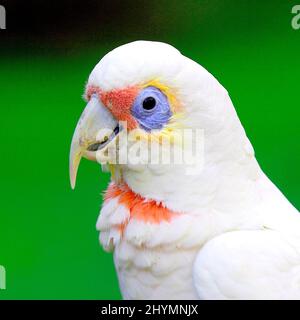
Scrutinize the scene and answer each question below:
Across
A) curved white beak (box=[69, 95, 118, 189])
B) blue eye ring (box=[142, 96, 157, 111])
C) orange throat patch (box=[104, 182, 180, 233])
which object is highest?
blue eye ring (box=[142, 96, 157, 111])

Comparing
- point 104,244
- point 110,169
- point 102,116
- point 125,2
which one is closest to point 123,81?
point 102,116

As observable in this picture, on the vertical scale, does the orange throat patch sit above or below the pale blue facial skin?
below

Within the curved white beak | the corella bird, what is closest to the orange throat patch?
the corella bird

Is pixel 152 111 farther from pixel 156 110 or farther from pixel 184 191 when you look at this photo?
pixel 184 191

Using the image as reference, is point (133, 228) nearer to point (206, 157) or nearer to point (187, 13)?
point (206, 157)

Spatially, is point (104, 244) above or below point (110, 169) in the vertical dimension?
below

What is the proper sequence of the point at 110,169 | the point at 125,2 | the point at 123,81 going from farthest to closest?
the point at 125,2 → the point at 110,169 → the point at 123,81

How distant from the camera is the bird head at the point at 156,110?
167cm

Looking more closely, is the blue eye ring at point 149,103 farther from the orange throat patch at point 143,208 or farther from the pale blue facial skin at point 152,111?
the orange throat patch at point 143,208

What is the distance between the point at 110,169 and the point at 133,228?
0.16 m

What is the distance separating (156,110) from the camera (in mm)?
1684

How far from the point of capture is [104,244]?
1870 mm

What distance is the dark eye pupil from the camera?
168 centimetres

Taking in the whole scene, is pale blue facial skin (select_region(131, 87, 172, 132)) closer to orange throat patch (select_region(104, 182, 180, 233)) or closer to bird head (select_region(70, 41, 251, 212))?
bird head (select_region(70, 41, 251, 212))
